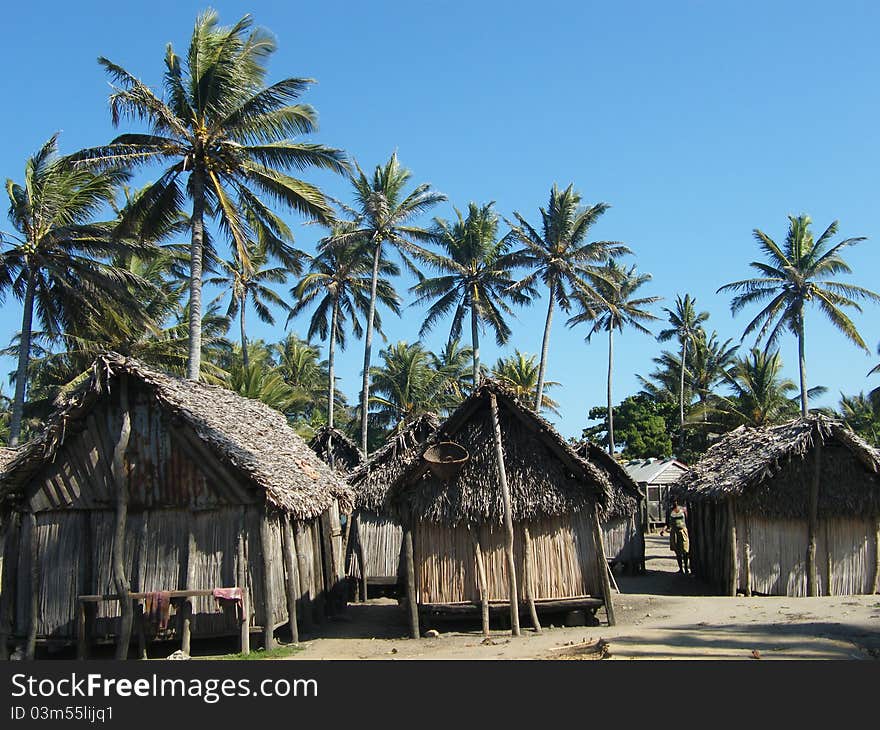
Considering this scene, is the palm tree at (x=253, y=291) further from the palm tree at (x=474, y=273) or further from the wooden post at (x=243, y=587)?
the wooden post at (x=243, y=587)

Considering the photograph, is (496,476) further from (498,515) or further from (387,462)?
(387,462)

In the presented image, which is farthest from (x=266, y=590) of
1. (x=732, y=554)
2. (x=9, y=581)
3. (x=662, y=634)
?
(x=732, y=554)

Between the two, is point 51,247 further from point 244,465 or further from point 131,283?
point 244,465

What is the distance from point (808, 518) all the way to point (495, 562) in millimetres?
8102

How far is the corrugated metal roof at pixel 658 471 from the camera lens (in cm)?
3750

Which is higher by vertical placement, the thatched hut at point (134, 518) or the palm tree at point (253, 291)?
the palm tree at point (253, 291)

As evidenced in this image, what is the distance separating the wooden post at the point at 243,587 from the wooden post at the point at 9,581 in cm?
390

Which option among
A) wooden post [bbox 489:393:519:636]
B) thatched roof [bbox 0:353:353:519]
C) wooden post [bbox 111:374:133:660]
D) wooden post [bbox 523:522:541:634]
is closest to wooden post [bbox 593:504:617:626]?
wooden post [bbox 523:522:541:634]

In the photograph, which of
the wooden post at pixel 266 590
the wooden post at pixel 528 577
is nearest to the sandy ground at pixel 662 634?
the wooden post at pixel 528 577

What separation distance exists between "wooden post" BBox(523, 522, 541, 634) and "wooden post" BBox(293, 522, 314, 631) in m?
4.43

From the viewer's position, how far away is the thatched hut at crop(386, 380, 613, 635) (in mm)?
13453

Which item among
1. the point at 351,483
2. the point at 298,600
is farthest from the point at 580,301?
the point at 298,600
